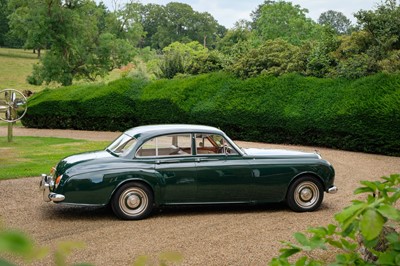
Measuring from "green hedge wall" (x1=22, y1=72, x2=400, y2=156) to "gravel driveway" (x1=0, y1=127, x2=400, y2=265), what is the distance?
20.7ft

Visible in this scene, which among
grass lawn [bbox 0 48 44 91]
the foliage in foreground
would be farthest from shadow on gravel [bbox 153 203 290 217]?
grass lawn [bbox 0 48 44 91]

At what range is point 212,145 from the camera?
873cm

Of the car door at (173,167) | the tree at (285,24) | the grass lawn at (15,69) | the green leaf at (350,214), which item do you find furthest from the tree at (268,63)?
the grass lawn at (15,69)

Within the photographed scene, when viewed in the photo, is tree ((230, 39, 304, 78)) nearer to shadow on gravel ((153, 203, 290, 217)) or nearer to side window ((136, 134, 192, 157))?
shadow on gravel ((153, 203, 290, 217))

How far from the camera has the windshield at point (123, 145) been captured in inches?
334

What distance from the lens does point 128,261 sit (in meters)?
6.17

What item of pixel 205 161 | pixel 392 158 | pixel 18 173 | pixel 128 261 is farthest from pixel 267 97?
pixel 128 261

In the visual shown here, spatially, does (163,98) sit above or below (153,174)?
above

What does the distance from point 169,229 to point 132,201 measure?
84cm

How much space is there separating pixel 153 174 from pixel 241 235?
1734mm

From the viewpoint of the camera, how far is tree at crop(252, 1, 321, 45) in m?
49.4

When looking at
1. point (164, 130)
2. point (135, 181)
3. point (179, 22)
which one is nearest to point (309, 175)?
point (164, 130)

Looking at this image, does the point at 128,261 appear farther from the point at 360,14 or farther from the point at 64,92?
the point at 64,92

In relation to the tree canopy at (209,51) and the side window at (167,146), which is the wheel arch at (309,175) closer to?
the side window at (167,146)
